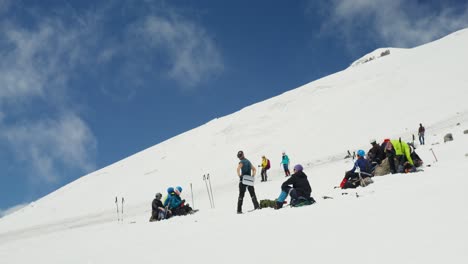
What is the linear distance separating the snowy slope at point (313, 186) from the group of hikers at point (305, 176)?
536 mm

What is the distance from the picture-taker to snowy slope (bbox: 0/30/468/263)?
5.12 meters

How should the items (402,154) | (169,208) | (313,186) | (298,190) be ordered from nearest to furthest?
(298,190), (402,154), (169,208), (313,186)

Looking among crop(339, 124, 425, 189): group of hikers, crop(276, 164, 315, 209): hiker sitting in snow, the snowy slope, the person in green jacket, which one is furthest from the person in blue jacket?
the person in green jacket

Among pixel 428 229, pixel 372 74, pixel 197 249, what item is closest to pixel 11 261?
pixel 197 249

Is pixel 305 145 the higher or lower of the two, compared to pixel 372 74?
lower

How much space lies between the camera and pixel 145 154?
45312 millimetres

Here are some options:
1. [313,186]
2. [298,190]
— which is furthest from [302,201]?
[313,186]

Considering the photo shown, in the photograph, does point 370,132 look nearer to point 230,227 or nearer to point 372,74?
point 372,74

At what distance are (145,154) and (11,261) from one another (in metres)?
38.6

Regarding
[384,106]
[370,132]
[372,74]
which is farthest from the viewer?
[372,74]

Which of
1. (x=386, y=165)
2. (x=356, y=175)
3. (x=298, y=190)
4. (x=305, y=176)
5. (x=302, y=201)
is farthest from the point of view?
(x=386, y=165)

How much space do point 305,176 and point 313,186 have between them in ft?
14.1

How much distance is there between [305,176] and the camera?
1012cm

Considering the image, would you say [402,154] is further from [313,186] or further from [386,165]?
[313,186]
